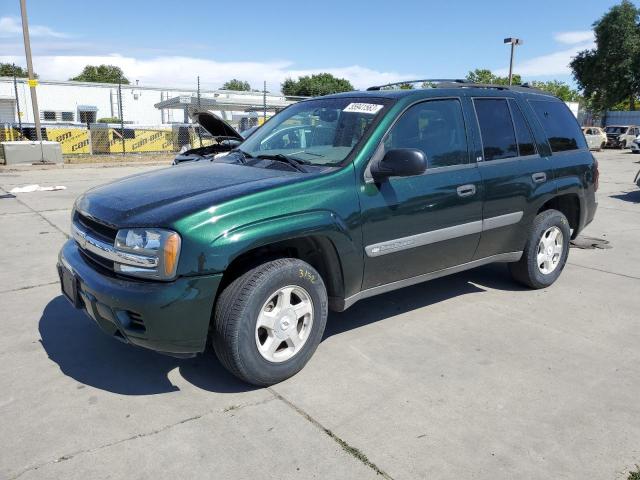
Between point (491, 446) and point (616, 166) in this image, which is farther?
point (616, 166)

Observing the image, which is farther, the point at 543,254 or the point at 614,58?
the point at 614,58

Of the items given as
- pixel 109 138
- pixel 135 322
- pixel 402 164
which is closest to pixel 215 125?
pixel 402 164

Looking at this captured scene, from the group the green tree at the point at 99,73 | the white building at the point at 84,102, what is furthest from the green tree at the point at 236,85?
the white building at the point at 84,102

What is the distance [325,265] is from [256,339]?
0.68m

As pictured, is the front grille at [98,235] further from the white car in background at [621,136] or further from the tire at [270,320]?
the white car in background at [621,136]

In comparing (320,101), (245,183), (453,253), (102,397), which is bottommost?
(102,397)

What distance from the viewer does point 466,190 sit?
4.07m

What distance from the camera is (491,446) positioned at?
2707mm

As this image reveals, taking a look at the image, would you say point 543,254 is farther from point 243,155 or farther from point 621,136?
point 621,136

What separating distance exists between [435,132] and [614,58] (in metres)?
48.1

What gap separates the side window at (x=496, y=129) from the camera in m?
4.32

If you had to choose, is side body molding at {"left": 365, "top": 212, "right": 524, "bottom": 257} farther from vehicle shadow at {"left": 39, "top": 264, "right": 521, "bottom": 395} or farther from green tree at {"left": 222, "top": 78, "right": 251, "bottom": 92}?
green tree at {"left": 222, "top": 78, "right": 251, "bottom": 92}

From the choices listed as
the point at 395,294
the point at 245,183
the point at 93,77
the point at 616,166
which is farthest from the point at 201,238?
the point at 93,77

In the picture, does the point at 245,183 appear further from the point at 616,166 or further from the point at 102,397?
the point at 616,166
